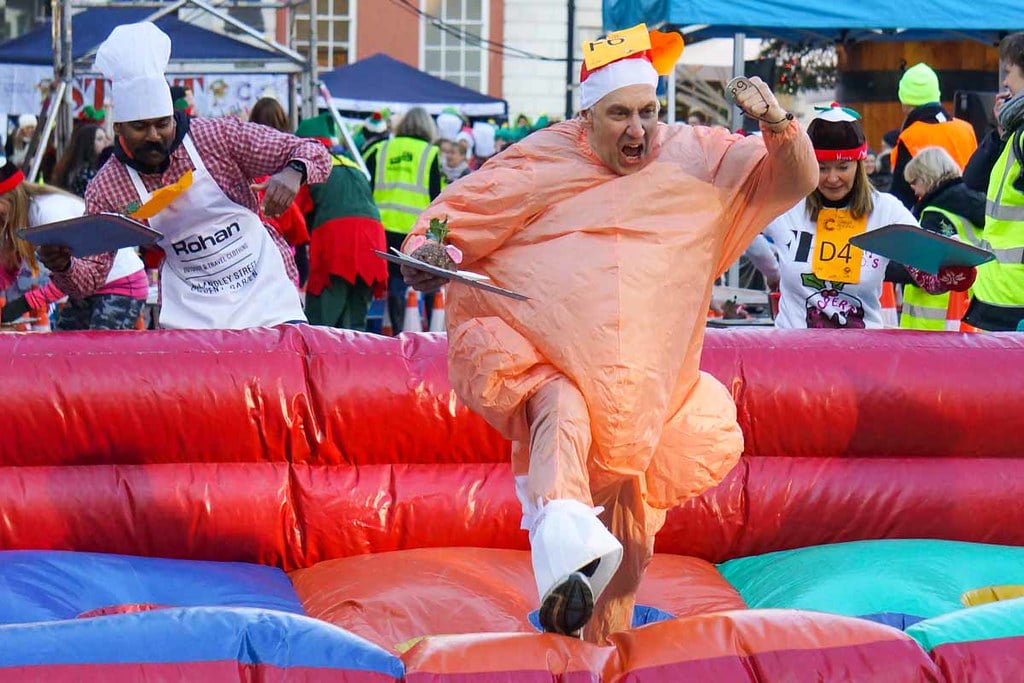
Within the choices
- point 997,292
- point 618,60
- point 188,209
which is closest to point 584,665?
point 618,60

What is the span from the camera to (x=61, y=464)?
16.1ft

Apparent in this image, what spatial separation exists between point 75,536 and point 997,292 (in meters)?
3.32

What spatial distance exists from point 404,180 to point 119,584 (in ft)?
18.0

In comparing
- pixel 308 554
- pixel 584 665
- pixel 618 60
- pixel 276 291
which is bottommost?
pixel 308 554

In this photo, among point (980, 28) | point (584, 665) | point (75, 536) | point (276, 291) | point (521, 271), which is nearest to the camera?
point (584, 665)

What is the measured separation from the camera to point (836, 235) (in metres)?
5.68

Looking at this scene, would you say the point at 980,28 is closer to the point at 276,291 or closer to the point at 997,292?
the point at 997,292

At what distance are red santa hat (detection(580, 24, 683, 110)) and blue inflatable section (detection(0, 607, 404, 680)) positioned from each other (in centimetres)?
145

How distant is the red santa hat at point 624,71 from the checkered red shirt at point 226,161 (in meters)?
1.38

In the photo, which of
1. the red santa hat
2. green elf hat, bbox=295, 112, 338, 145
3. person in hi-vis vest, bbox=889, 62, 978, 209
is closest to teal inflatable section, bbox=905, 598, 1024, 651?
the red santa hat

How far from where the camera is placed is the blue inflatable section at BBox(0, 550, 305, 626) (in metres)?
4.33

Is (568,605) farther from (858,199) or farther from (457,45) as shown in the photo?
(457,45)

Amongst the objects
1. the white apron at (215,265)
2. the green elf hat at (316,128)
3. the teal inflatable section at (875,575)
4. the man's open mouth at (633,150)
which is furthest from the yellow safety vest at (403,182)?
the man's open mouth at (633,150)

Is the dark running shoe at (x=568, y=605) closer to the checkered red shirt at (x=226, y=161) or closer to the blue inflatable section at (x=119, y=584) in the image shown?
the blue inflatable section at (x=119, y=584)
